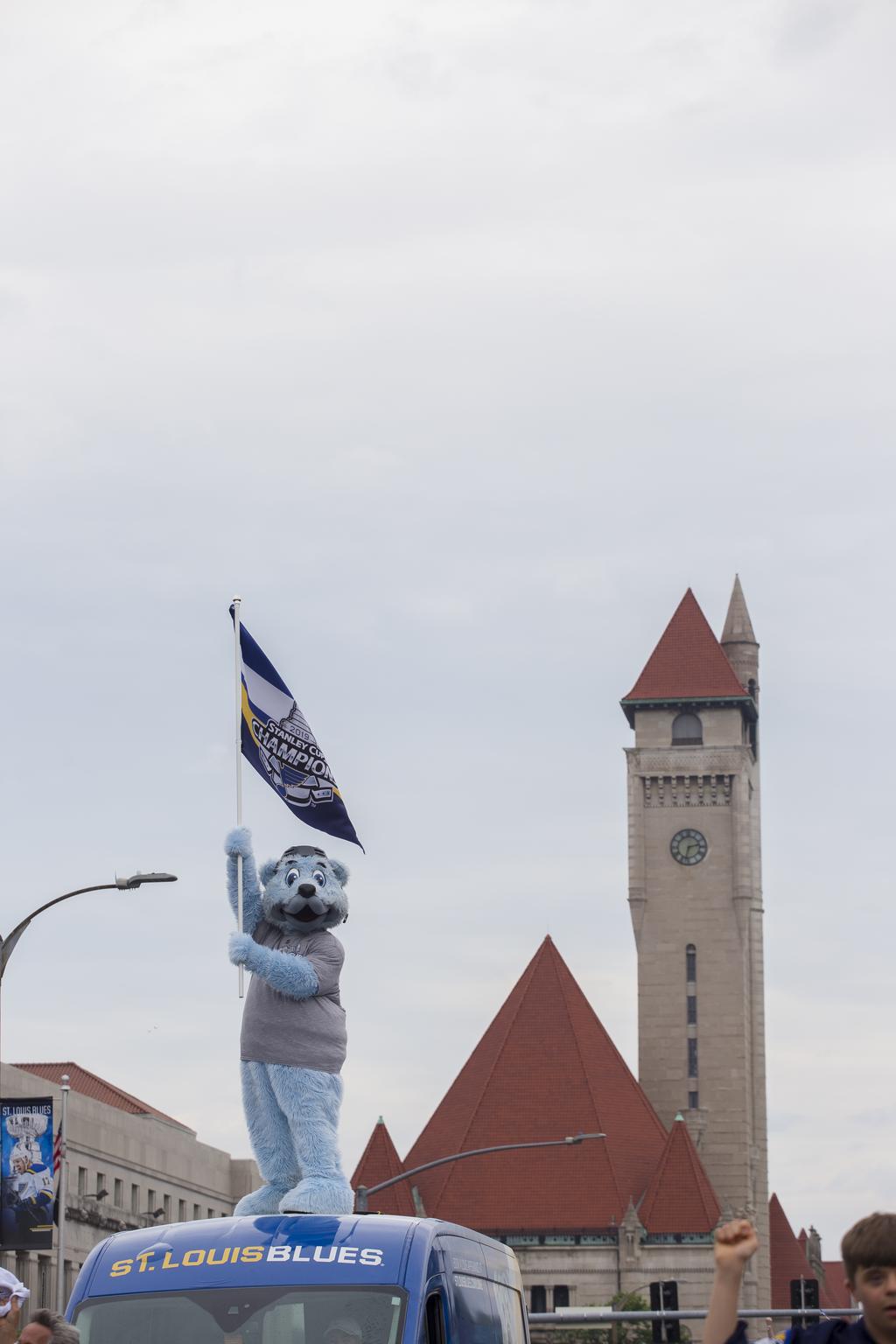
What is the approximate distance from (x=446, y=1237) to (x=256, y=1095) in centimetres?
330

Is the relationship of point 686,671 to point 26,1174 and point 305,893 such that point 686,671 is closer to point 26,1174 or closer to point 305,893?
point 26,1174

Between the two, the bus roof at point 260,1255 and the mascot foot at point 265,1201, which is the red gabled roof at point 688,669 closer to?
the mascot foot at point 265,1201

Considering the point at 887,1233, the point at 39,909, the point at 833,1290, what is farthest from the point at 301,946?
the point at 833,1290

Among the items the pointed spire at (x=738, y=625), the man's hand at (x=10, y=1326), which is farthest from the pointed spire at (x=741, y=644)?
the man's hand at (x=10, y=1326)

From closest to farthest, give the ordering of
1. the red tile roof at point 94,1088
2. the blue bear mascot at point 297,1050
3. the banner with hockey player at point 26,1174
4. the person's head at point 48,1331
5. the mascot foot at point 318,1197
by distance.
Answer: the person's head at point 48,1331 → the mascot foot at point 318,1197 → the blue bear mascot at point 297,1050 → the banner with hockey player at point 26,1174 → the red tile roof at point 94,1088

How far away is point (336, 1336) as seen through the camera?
1048 centimetres

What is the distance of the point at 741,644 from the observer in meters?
96.9

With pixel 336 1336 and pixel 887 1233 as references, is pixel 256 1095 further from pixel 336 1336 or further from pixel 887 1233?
pixel 887 1233

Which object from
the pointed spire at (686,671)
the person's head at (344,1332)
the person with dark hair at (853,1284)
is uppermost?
the pointed spire at (686,671)

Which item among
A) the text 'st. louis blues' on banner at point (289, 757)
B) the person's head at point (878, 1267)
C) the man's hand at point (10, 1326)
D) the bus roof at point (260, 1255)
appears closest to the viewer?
the person's head at point (878, 1267)

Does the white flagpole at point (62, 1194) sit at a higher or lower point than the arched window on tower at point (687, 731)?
lower

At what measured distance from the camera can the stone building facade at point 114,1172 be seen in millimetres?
60594

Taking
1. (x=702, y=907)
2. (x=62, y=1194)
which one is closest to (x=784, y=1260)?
(x=702, y=907)

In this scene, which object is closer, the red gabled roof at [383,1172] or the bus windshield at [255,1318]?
the bus windshield at [255,1318]
